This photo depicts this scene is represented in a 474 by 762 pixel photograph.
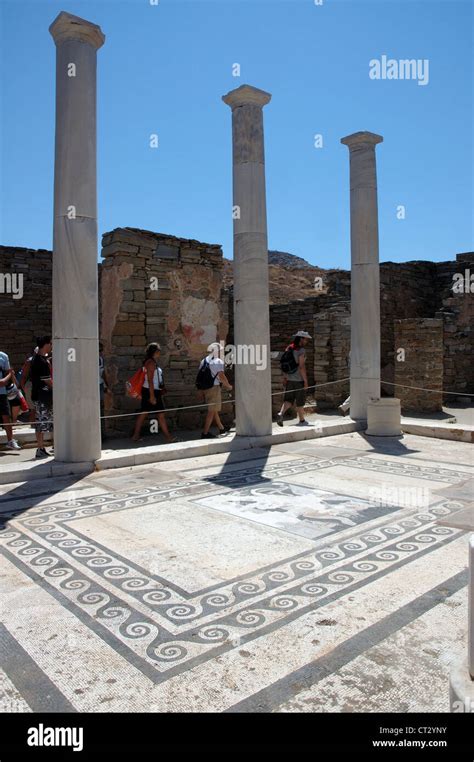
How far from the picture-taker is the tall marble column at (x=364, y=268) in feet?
30.2

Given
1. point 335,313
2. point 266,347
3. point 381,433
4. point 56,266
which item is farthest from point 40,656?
point 335,313

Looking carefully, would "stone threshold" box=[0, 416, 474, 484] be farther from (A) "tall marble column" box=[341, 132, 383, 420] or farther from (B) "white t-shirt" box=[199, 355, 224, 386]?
(B) "white t-shirt" box=[199, 355, 224, 386]

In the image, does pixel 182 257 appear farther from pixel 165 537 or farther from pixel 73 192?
pixel 165 537

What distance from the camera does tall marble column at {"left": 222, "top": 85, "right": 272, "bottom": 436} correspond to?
25.1 ft

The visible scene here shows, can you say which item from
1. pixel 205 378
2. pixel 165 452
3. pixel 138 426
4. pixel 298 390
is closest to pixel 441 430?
pixel 298 390

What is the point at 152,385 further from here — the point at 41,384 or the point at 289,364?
the point at 289,364

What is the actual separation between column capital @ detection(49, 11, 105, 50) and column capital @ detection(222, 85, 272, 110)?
2.11 meters

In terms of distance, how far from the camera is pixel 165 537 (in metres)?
3.96

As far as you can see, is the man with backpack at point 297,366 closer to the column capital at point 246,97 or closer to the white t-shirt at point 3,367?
the column capital at point 246,97

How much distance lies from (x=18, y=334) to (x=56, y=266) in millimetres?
8944

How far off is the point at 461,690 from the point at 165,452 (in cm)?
523

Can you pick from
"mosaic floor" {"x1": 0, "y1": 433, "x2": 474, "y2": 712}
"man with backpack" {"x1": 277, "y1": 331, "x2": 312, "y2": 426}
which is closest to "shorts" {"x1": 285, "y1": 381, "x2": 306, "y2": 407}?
"man with backpack" {"x1": 277, "y1": 331, "x2": 312, "y2": 426}

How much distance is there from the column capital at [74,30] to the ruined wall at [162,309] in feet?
12.1

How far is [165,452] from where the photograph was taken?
672 centimetres
